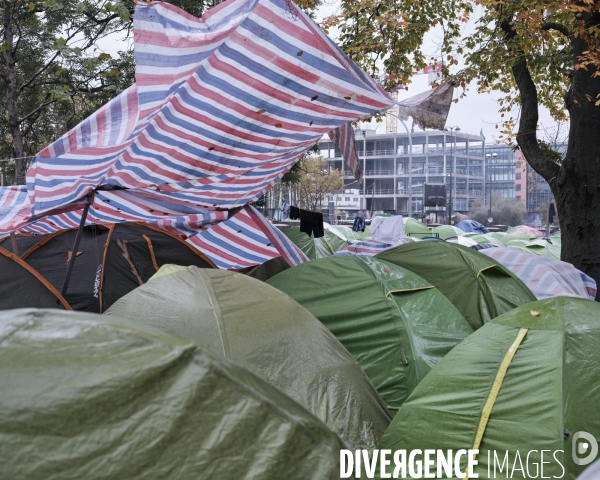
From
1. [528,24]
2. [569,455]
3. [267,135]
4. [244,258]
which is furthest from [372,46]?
[569,455]

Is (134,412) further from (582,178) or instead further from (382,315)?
(582,178)

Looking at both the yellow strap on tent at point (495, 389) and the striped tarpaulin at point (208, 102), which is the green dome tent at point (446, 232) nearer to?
the striped tarpaulin at point (208, 102)

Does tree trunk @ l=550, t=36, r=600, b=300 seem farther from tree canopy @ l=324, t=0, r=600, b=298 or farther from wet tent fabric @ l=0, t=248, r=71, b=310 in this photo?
wet tent fabric @ l=0, t=248, r=71, b=310

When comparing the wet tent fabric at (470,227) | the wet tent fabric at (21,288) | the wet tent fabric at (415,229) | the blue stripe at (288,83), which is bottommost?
the wet tent fabric at (470,227)

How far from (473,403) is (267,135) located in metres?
2.74

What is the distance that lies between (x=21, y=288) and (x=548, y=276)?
619 centimetres

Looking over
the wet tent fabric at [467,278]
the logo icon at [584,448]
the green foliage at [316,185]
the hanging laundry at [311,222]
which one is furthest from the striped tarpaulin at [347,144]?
the green foliage at [316,185]

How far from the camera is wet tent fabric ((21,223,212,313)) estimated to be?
705 centimetres

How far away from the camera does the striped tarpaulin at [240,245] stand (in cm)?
757

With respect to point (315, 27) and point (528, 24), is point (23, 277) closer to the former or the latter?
point (315, 27)

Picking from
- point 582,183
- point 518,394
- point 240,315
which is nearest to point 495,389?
point 518,394

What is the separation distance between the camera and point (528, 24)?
927cm

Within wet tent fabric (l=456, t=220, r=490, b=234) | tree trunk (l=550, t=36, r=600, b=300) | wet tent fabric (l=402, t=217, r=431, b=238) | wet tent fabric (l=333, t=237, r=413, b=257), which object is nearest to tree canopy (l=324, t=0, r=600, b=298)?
tree trunk (l=550, t=36, r=600, b=300)

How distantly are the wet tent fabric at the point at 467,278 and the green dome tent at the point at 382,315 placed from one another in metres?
1.10
